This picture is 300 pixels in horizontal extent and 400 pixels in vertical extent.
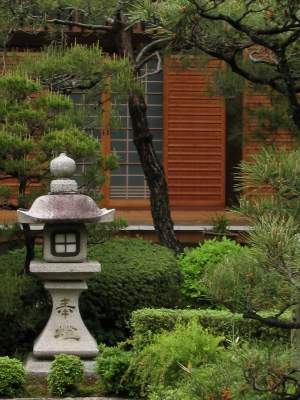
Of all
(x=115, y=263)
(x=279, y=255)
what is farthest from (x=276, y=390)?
(x=115, y=263)

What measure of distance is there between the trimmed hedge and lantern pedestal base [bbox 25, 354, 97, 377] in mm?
605

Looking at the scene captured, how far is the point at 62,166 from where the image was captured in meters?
7.64

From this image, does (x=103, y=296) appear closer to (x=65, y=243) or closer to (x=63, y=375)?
(x=65, y=243)

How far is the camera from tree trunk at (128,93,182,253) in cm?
1076

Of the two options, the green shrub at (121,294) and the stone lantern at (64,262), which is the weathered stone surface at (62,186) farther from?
the green shrub at (121,294)

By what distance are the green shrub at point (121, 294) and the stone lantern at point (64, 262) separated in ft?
1.81

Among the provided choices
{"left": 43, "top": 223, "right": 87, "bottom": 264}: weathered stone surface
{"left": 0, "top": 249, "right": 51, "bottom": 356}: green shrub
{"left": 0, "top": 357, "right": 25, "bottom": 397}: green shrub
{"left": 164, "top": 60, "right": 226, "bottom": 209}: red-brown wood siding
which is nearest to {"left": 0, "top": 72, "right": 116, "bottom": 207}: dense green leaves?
{"left": 43, "top": 223, "right": 87, "bottom": 264}: weathered stone surface

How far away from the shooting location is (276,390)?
3.68m

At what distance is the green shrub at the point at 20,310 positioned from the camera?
7.82 meters

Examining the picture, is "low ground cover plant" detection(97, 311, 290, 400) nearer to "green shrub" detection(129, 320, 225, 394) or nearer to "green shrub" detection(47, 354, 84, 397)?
"green shrub" detection(129, 320, 225, 394)

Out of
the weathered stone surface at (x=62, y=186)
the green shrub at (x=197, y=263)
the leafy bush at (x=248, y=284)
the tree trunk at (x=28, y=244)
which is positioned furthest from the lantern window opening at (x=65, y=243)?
the leafy bush at (x=248, y=284)

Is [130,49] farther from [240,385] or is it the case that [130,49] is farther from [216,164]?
[240,385]

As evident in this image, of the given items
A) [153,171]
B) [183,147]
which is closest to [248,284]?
[153,171]

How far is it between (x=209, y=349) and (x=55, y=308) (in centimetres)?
219
